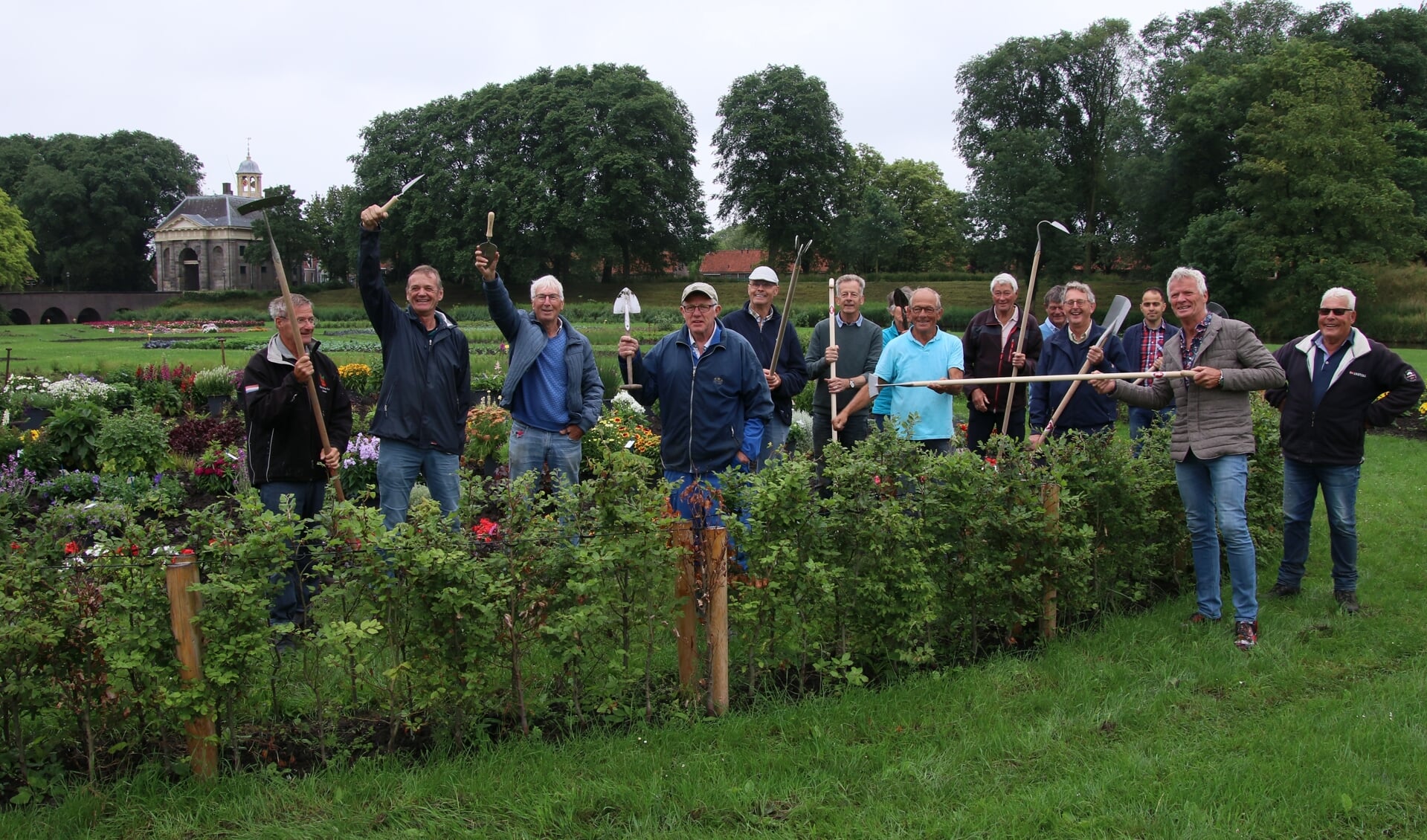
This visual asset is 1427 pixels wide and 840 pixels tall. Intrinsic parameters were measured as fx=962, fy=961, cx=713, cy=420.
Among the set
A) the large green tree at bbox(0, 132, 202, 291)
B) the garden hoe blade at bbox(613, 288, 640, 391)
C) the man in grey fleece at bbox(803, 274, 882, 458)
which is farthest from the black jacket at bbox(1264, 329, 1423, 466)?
the large green tree at bbox(0, 132, 202, 291)

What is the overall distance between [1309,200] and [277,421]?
40.1 metres

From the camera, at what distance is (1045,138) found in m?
52.6

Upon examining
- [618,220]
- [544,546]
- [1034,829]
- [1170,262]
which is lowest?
[1034,829]

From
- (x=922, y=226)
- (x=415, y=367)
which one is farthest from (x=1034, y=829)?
(x=922, y=226)

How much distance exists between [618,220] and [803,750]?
51.7 m

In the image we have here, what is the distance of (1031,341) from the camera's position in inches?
Answer: 301

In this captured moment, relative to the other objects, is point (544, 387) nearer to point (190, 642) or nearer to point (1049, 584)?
point (190, 642)

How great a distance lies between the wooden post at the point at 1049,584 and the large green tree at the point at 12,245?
67892 millimetres

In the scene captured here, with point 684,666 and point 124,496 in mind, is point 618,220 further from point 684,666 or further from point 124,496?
point 684,666

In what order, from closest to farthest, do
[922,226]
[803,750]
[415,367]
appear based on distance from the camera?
[803,750], [415,367], [922,226]

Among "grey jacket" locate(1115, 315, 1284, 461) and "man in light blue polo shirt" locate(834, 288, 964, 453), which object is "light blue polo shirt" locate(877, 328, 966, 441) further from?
"grey jacket" locate(1115, 315, 1284, 461)

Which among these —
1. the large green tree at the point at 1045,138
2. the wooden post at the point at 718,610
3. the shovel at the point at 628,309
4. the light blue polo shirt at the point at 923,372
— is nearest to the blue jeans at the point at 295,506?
the shovel at the point at 628,309

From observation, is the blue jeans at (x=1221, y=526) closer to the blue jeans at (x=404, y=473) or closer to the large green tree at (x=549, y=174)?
the blue jeans at (x=404, y=473)

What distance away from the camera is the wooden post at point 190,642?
11.6 feet
